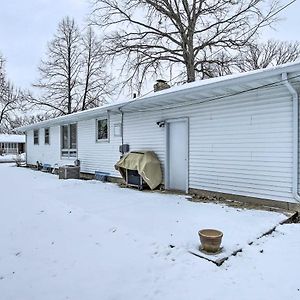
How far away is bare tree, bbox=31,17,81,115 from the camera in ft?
95.2

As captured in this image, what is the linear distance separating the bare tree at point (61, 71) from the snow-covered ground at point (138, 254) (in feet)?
79.0

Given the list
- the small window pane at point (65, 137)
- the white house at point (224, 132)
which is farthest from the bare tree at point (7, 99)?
the white house at point (224, 132)

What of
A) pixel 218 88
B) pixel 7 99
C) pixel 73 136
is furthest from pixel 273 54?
pixel 7 99

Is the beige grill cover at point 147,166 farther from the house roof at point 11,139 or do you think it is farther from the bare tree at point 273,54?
the house roof at point 11,139

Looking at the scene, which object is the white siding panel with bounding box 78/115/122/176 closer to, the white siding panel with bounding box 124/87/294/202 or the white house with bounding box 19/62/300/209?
the white house with bounding box 19/62/300/209

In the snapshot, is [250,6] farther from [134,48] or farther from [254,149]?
[254,149]

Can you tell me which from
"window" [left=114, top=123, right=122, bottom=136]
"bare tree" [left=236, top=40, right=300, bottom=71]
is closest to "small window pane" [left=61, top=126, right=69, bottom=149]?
"window" [left=114, top=123, right=122, bottom=136]

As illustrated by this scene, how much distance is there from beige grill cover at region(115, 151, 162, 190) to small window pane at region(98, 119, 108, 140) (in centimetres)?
283

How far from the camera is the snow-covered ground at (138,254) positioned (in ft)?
10.1

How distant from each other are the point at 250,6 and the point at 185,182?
15.4 metres

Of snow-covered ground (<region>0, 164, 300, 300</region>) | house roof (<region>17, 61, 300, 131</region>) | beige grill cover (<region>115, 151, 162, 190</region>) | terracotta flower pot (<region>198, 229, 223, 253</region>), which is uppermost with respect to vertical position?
house roof (<region>17, 61, 300, 131</region>)

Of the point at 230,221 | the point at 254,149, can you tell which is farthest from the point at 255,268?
the point at 254,149

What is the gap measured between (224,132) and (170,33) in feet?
50.2

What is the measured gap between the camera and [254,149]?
661 centimetres
